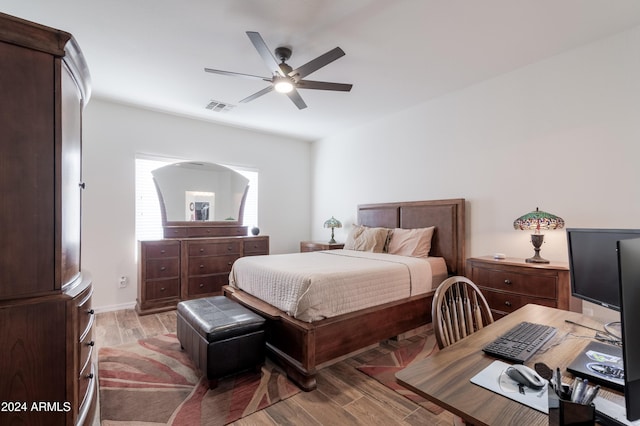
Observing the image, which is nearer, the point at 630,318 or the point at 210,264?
the point at 630,318

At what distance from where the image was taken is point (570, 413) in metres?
0.67

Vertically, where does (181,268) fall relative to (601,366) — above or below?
below

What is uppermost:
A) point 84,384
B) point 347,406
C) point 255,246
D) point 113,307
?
point 255,246

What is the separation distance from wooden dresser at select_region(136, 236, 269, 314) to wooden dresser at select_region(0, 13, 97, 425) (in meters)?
2.57

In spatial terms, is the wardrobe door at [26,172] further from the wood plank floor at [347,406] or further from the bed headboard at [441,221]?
the bed headboard at [441,221]

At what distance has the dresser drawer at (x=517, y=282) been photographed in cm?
253

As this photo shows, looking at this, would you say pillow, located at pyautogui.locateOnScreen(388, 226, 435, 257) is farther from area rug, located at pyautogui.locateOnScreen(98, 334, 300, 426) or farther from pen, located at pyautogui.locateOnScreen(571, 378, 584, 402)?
pen, located at pyautogui.locateOnScreen(571, 378, 584, 402)

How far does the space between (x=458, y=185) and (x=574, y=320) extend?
8.19 ft

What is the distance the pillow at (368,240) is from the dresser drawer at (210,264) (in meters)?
1.84

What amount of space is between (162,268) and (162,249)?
0.84ft

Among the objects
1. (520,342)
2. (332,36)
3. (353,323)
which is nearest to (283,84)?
(332,36)

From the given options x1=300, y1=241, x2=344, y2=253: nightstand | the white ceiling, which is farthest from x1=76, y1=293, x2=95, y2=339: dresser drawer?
x1=300, y1=241, x2=344, y2=253: nightstand

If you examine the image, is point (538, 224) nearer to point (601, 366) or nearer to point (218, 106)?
point (601, 366)

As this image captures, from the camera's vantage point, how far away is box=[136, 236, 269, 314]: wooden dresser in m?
3.91
